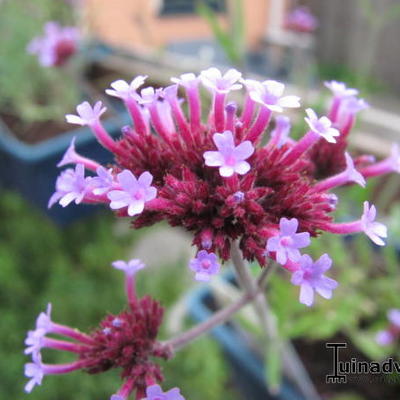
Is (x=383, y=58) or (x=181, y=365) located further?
(x=383, y=58)

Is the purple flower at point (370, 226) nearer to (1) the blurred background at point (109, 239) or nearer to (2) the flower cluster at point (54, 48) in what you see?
(1) the blurred background at point (109, 239)

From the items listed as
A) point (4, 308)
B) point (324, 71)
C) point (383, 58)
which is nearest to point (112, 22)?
point (324, 71)

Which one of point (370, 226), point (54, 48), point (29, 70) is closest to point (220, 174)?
point (370, 226)

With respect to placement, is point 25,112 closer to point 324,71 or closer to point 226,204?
point 226,204

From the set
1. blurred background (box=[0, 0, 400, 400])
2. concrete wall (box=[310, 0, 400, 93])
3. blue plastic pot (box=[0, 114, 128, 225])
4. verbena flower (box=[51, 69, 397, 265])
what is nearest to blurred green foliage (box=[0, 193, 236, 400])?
blurred background (box=[0, 0, 400, 400])

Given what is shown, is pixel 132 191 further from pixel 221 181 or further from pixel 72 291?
pixel 72 291

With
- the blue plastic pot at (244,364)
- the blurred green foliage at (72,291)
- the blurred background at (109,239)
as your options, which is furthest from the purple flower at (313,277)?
the blurred green foliage at (72,291)
